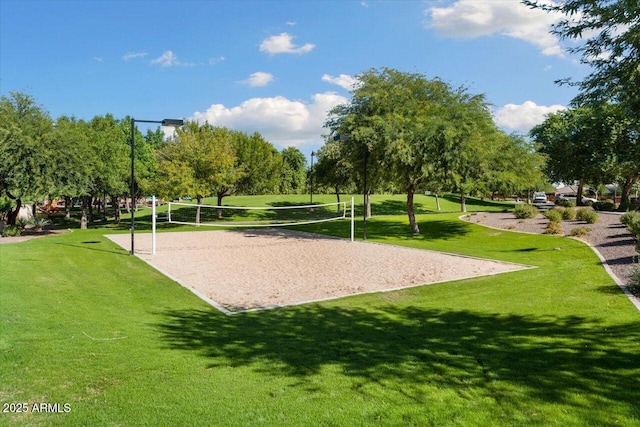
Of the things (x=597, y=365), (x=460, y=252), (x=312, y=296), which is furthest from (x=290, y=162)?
(x=597, y=365)

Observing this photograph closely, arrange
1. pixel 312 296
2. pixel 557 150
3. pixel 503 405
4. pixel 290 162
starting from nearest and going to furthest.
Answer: pixel 503 405 < pixel 312 296 < pixel 557 150 < pixel 290 162

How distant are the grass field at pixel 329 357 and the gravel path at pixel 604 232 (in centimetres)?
273

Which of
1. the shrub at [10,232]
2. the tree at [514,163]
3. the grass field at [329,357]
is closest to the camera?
the grass field at [329,357]

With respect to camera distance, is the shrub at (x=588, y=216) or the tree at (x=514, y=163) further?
the tree at (x=514, y=163)

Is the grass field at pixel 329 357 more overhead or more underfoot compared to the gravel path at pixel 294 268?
more overhead

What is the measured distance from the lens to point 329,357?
5.79 meters

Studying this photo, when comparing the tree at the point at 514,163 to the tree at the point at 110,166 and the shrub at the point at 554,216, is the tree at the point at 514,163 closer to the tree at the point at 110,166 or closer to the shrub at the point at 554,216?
the shrub at the point at 554,216

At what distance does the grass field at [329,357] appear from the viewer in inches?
162

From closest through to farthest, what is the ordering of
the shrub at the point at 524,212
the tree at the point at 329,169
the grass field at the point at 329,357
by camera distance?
1. the grass field at the point at 329,357
2. the shrub at the point at 524,212
3. the tree at the point at 329,169

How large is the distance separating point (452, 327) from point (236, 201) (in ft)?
161

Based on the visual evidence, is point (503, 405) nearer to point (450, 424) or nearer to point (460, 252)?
point (450, 424)

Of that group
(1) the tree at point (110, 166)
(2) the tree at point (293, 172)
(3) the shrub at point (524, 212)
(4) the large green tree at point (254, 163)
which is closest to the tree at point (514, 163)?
(3) the shrub at point (524, 212)

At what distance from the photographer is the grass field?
4.12 m

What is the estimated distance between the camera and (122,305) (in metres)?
9.20
